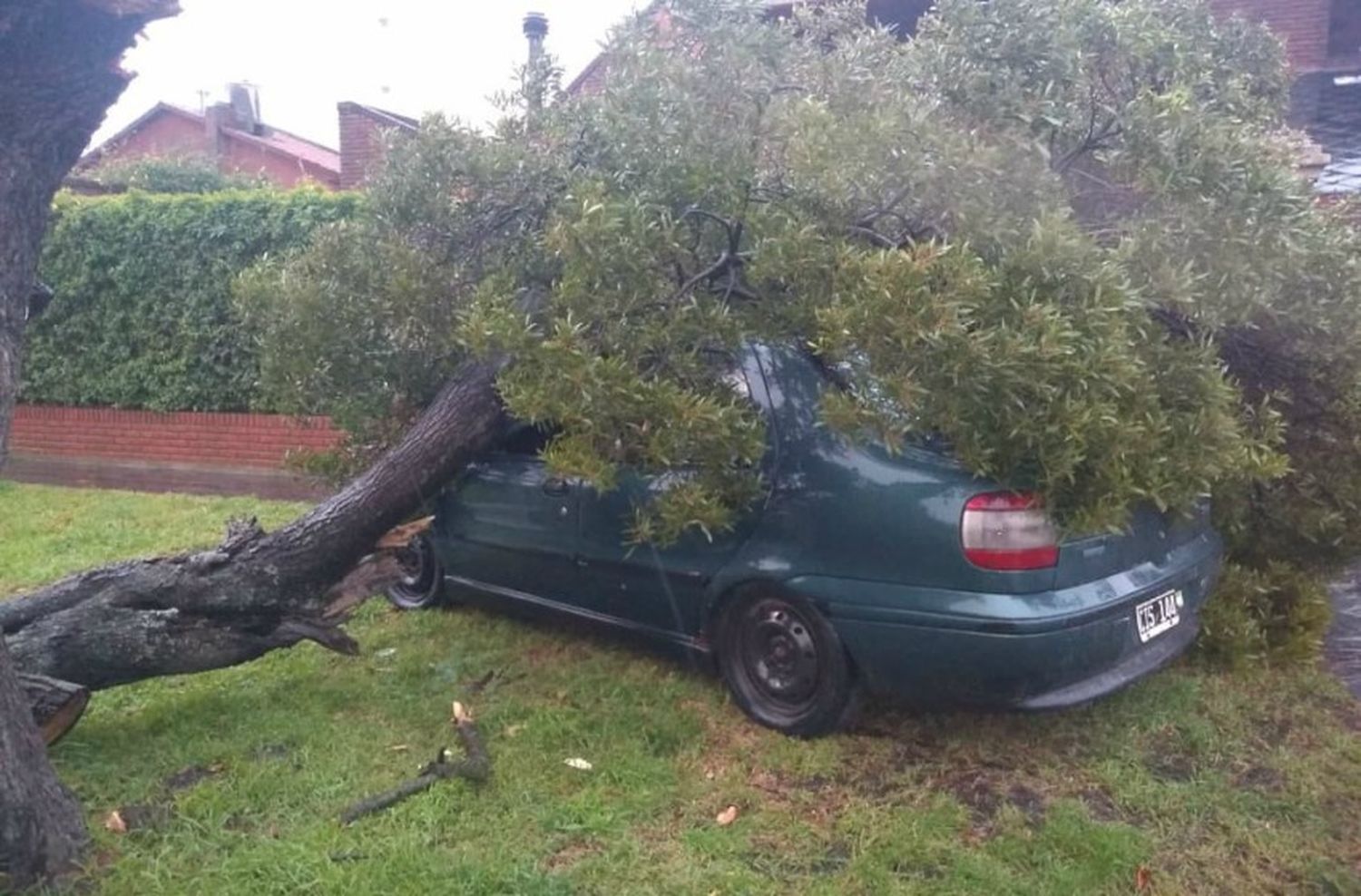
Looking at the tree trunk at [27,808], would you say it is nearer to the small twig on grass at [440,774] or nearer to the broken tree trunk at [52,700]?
the broken tree trunk at [52,700]

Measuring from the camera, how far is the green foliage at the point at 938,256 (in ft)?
11.8

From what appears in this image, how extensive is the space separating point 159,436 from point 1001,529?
30.1 feet

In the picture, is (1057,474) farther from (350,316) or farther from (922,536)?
(350,316)

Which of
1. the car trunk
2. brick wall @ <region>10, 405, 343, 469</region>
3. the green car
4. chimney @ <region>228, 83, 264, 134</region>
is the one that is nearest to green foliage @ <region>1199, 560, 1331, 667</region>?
the green car

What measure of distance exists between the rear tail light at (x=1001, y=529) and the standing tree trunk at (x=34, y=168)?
2.85 m

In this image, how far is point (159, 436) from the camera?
1091cm

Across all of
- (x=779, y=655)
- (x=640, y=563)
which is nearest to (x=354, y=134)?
(x=640, y=563)

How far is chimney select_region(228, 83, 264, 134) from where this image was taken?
2783 centimetres

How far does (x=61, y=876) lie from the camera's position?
3.42 m

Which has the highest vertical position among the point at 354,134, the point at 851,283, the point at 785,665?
the point at 354,134

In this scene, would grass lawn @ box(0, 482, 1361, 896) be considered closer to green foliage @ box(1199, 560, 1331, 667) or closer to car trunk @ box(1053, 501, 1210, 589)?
green foliage @ box(1199, 560, 1331, 667)

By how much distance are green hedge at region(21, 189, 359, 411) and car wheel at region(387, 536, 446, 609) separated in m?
4.51

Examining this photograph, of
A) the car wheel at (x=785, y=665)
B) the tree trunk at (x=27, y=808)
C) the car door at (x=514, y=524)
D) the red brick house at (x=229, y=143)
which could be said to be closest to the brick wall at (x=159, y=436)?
the car door at (x=514, y=524)

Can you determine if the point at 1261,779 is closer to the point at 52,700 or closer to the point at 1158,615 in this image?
the point at 1158,615
